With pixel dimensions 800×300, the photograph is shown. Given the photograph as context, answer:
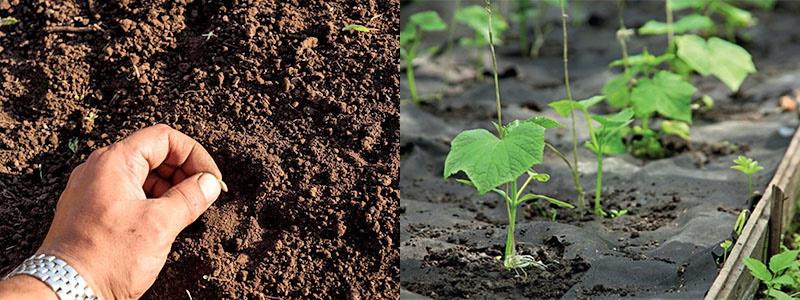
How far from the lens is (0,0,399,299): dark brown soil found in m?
2.44

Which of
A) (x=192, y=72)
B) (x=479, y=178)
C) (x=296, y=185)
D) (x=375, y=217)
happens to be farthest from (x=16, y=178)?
(x=479, y=178)

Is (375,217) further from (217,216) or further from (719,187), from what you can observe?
(719,187)

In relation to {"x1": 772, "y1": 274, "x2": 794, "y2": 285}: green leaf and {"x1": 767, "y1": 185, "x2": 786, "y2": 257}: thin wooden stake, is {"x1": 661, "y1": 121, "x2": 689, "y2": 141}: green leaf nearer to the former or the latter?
{"x1": 767, "y1": 185, "x2": 786, "y2": 257}: thin wooden stake

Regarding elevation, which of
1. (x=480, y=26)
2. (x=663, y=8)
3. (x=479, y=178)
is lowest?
(x=663, y=8)

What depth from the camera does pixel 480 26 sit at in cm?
384

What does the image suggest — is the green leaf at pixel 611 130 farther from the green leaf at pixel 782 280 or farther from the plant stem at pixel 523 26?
the plant stem at pixel 523 26

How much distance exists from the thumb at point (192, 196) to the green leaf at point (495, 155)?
Answer: 53 centimetres

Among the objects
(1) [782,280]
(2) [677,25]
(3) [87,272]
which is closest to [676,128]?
(2) [677,25]

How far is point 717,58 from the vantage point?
3301 mm

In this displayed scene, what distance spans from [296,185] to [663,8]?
3171 mm

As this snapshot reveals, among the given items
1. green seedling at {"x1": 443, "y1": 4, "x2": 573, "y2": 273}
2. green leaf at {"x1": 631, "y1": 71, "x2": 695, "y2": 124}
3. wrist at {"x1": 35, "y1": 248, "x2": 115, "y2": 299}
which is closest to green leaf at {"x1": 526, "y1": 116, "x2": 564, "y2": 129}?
green seedling at {"x1": 443, "y1": 4, "x2": 573, "y2": 273}

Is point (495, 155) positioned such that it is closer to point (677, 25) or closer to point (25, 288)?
point (25, 288)

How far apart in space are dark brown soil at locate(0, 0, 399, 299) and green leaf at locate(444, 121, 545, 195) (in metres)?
0.27

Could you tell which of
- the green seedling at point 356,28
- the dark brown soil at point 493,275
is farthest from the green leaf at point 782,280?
the green seedling at point 356,28
